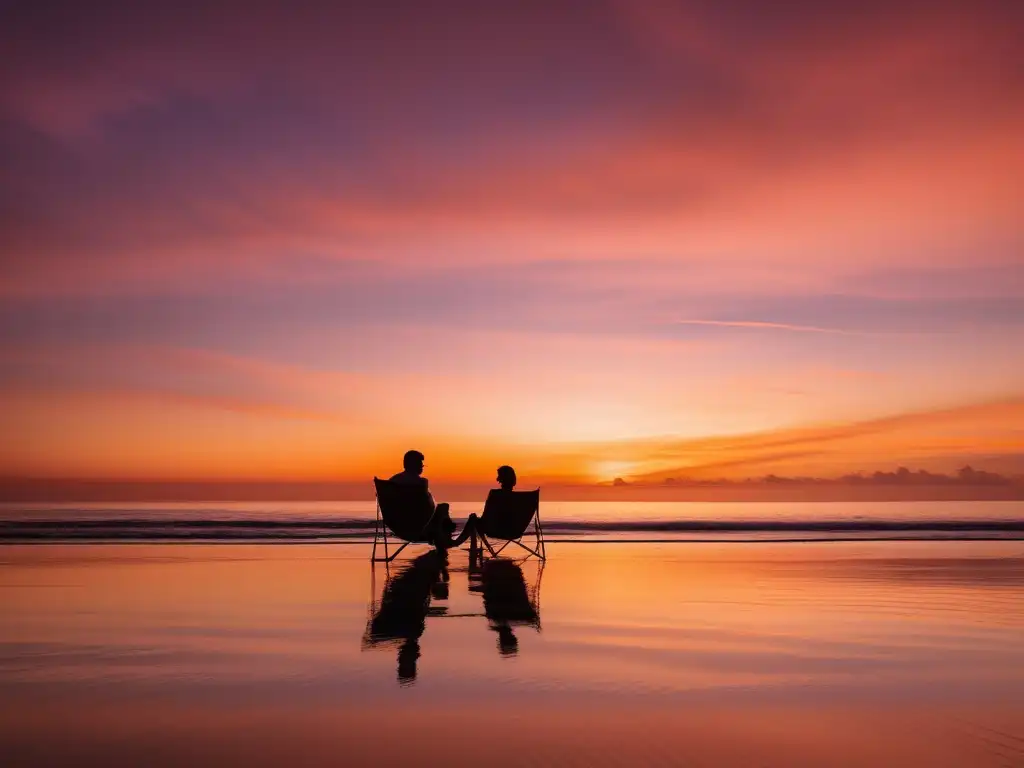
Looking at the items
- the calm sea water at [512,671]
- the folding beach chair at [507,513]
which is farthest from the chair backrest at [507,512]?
the calm sea water at [512,671]

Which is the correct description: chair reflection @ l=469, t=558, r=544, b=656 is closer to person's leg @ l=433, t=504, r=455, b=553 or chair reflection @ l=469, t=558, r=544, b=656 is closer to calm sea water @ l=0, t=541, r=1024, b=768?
calm sea water @ l=0, t=541, r=1024, b=768

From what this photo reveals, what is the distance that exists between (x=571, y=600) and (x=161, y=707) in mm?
5067

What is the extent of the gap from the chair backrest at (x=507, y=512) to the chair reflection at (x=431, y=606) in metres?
1.07

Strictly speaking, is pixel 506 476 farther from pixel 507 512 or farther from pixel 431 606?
pixel 431 606

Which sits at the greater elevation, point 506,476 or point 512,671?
point 506,476

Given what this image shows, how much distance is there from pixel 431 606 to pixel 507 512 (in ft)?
20.3

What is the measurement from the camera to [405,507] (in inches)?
539

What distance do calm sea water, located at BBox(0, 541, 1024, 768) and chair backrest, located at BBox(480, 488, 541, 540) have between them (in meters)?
3.60

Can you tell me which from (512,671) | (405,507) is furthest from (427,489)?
(512,671)

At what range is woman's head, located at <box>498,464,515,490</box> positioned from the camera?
1521 cm

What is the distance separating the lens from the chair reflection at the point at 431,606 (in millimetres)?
6246

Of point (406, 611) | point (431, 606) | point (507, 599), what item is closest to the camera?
point (406, 611)

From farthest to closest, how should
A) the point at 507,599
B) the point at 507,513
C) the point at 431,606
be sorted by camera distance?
the point at 507,513 → the point at 507,599 → the point at 431,606

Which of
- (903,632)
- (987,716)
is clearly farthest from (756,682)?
(903,632)
